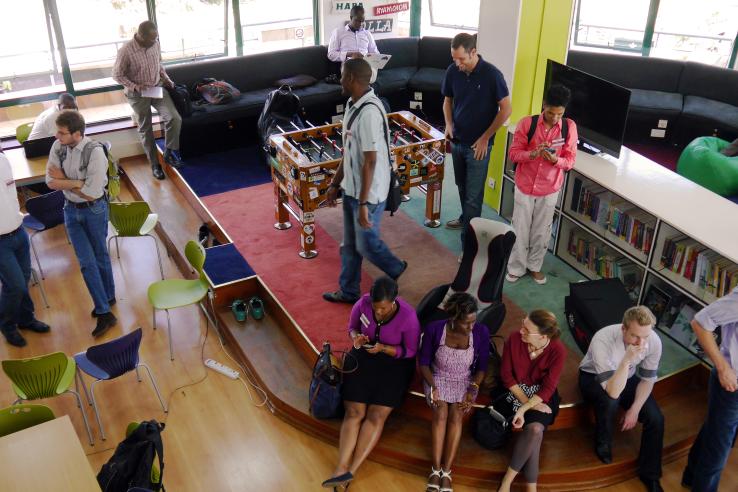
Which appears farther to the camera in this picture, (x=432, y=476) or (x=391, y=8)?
(x=391, y=8)

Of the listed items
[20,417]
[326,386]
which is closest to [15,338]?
[20,417]

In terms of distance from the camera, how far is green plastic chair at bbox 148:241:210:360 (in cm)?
566

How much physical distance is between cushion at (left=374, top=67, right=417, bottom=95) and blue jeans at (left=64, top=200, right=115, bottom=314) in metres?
4.84

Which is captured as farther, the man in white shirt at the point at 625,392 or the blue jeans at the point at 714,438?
the man in white shirt at the point at 625,392

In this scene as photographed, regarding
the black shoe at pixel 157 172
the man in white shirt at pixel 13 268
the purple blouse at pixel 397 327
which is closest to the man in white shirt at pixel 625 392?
the purple blouse at pixel 397 327

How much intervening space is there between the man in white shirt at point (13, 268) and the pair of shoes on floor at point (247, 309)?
167cm

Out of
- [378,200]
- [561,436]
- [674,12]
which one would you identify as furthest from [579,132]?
[674,12]

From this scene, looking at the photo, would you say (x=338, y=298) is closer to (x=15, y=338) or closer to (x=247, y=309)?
(x=247, y=309)

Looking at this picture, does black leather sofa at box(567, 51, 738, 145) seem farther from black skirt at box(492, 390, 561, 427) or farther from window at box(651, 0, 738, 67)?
black skirt at box(492, 390, 561, 427)

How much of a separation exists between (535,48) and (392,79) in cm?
355

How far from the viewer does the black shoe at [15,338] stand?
5961mm

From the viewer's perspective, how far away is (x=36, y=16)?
29.2ft

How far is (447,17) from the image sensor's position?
10859 mm

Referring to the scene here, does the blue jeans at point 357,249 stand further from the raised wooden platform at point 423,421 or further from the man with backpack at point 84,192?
the man with backpack at point 84,192
